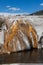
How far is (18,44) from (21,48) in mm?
170

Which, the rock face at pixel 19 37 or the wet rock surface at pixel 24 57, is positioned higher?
the rock face at pixel 19 37

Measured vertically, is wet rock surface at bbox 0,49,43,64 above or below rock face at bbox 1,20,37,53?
below

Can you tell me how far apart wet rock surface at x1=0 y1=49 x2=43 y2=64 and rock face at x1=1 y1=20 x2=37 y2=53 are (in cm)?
29

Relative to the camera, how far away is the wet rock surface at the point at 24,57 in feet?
24.2

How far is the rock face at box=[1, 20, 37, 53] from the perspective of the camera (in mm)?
8961

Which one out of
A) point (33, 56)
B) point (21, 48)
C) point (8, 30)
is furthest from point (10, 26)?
point (33, 56)

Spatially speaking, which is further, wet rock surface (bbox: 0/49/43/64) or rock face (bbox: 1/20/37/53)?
rock face (bbox: 1/20/37/53)

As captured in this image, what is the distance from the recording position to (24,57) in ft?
26.1

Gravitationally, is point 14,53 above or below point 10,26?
below

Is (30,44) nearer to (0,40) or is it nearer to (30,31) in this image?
(30,31)

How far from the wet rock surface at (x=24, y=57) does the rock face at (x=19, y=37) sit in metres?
0.29

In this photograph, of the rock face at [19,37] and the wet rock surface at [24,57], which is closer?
the wet rock surface at [24,57]

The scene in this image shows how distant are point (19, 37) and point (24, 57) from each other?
128 centimetres

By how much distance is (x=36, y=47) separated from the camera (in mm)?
9516
